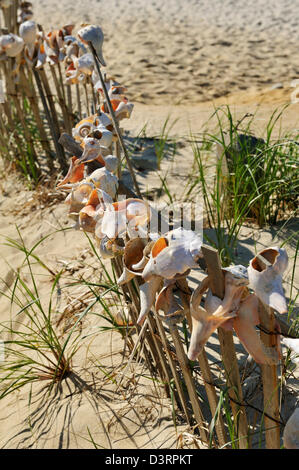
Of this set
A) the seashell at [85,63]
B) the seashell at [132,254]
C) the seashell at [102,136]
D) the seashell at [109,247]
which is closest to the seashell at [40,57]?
the seashell at [85,63]

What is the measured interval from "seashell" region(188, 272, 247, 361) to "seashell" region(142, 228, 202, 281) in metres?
0.06

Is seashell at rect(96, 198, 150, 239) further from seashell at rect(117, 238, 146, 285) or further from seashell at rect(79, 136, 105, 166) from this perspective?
seashell at rect(79, 136, 105, 166)

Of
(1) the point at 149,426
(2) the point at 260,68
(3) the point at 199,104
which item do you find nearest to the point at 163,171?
(3) the point at 199,104

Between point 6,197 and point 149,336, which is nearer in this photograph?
point 149,336

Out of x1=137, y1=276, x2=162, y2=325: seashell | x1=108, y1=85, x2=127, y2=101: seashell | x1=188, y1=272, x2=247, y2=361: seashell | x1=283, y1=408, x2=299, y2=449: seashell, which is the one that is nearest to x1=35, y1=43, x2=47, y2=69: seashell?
x1=108, y1=85, x2=127, y2=101: seashell

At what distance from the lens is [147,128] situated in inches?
161

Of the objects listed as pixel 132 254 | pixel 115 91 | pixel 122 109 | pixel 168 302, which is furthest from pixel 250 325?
pixel 115 91

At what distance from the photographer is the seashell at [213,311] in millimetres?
981

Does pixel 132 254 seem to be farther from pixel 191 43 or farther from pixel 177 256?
pixel 191 43

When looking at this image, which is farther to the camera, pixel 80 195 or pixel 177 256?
pixel 80 195

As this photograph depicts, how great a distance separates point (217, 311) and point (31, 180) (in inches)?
99.7

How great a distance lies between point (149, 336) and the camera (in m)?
1.67

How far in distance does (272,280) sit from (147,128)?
3.29 m

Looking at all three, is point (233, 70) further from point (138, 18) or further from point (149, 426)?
point (149, 426)
